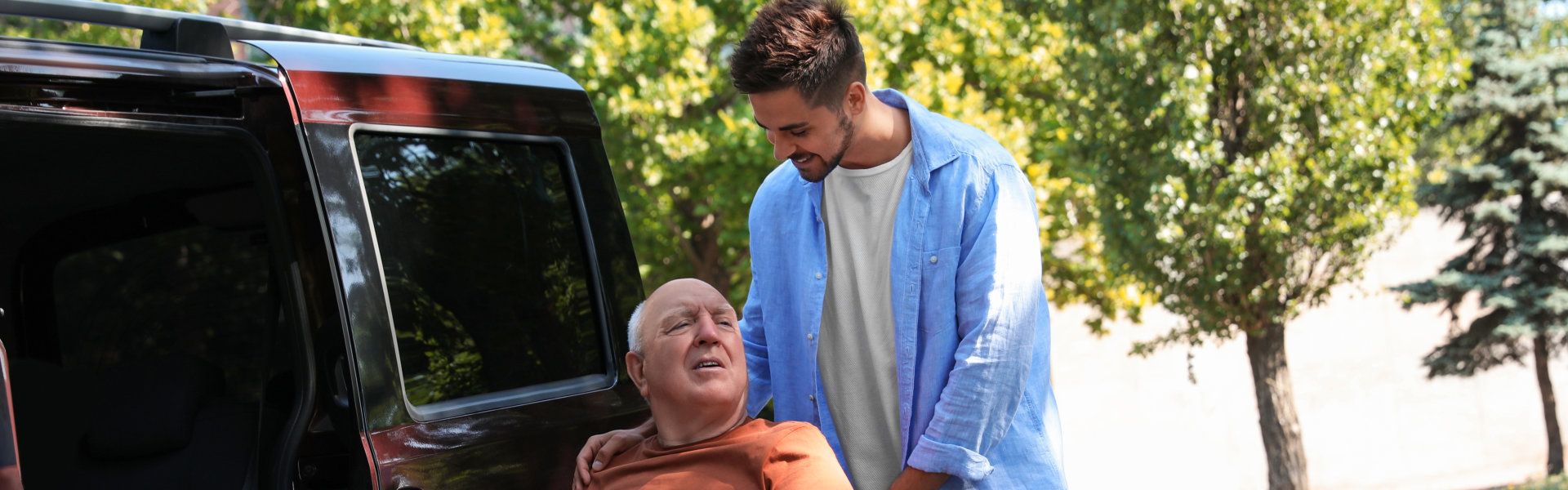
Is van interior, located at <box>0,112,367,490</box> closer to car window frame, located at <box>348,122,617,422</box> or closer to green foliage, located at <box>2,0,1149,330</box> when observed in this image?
car window frame, located at <box>348,122,617,422</box>

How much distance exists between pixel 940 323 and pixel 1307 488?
338 inches

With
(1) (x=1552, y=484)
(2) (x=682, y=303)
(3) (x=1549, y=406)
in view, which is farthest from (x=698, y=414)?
(3) (x=1549, y=406)

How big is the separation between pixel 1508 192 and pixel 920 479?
13404 millimetres

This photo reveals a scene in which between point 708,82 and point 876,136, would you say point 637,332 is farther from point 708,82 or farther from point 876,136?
point 708,82

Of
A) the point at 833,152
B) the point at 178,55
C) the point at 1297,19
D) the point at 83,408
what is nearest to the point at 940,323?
the point at 833,152

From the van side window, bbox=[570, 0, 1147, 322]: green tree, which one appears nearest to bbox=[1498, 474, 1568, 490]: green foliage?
bbox=[570, 0, 1147, 322]: green tree

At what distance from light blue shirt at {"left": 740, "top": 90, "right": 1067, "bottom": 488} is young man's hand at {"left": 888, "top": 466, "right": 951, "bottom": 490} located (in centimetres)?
2

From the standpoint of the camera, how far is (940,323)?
7.82 feet

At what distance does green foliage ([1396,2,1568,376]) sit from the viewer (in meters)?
13.0

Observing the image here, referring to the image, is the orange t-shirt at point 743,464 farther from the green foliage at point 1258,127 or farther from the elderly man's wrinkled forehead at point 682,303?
the green foliage at point 1258,127

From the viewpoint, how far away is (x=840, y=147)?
239 centimetres

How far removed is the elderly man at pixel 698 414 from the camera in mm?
2396

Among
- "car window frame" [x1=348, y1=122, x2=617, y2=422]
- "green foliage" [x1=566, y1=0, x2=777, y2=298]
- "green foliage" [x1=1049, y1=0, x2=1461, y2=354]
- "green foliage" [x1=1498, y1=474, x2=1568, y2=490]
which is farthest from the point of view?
"green foliage" [x1=566, y1=0, x2=777, y2=298]

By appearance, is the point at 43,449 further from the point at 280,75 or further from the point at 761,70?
the point at 761,70
